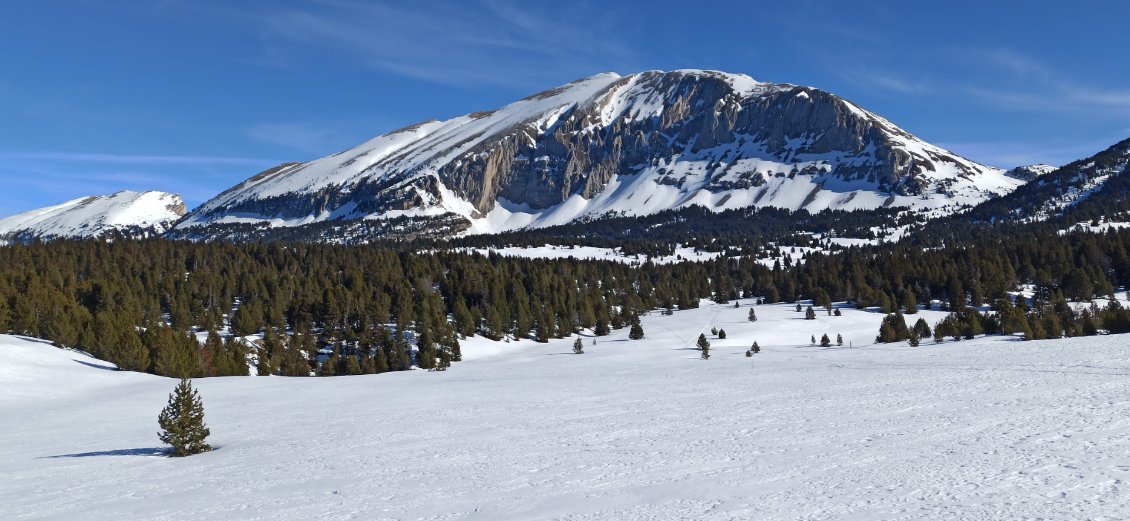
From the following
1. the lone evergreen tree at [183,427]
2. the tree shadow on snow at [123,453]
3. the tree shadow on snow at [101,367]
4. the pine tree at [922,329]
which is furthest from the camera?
the pine tree at [922,329]

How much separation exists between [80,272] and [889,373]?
136675 millimetres

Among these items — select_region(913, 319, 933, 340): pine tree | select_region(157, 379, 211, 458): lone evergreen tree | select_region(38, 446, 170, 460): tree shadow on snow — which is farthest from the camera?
select_region(913, 319, 933, 340): pine tree

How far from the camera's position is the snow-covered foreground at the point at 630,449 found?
566 inches

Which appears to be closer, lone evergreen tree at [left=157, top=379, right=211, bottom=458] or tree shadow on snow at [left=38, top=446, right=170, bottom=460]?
lone evergreen tree at [left=157, top=379, right=211, bottom=458]

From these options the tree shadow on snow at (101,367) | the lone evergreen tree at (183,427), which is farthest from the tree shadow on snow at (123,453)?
the tree shadow on snow at (101,367)

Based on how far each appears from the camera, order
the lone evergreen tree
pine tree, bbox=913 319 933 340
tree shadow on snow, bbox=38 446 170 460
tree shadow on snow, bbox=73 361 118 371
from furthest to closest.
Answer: pine tree, bbox=913 319 933 340 → tree shadow on snow, bbox=73 361 118 371 → tree shadow on snow, bbox=38 446 170 460 → the lone evergreen tree

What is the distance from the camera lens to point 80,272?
394 feet

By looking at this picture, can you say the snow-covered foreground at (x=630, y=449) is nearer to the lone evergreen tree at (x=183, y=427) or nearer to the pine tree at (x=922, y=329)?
the lone evergreen tree at (x=183, y=427)

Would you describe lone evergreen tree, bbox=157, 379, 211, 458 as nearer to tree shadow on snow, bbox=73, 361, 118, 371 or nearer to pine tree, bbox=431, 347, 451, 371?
tree shadow on snow, bbox=73, 361, 118, 371

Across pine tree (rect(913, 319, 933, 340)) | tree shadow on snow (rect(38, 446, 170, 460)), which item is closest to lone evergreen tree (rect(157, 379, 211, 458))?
tree shadow on snow (rect(38, 446, 170, 460))

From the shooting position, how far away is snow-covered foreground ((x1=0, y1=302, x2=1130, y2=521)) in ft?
47.1

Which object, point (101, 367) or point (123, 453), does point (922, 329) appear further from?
point (101, 367)

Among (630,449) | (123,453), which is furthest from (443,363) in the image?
(630,449)

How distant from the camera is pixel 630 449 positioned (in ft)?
68.7
